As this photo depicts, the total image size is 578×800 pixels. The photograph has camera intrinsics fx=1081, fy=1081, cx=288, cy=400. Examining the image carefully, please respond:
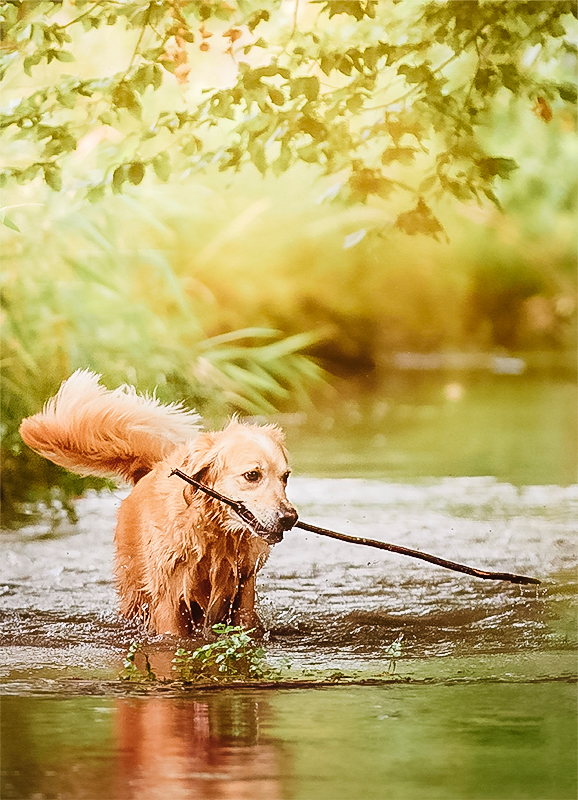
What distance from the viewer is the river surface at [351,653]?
220cm

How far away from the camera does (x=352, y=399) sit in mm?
3826

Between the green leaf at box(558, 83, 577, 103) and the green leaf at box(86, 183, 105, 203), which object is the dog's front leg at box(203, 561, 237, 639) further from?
the green leaf at box(558, 83, 577, 103)

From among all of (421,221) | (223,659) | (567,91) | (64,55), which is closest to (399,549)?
(223,659)

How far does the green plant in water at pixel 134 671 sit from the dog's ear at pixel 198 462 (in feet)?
1.55

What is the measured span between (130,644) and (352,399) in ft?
3.94

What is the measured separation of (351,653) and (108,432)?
0.95m

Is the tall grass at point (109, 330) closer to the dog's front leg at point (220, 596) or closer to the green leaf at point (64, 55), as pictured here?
the green leaf at point (64, 55)

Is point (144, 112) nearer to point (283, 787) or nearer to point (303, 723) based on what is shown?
point (303, 723)

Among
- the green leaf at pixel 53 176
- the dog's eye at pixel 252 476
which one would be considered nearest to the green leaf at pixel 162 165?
the green leaf at pixel 53 176

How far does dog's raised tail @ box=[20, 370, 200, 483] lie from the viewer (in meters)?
3.12

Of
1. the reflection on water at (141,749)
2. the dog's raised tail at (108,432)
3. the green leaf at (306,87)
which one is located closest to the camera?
the reflection on water at (141,749)

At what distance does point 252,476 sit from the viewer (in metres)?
2.88

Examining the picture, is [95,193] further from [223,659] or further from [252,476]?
[223,659]

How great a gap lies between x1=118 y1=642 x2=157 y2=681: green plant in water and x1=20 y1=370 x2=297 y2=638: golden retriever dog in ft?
0.35
